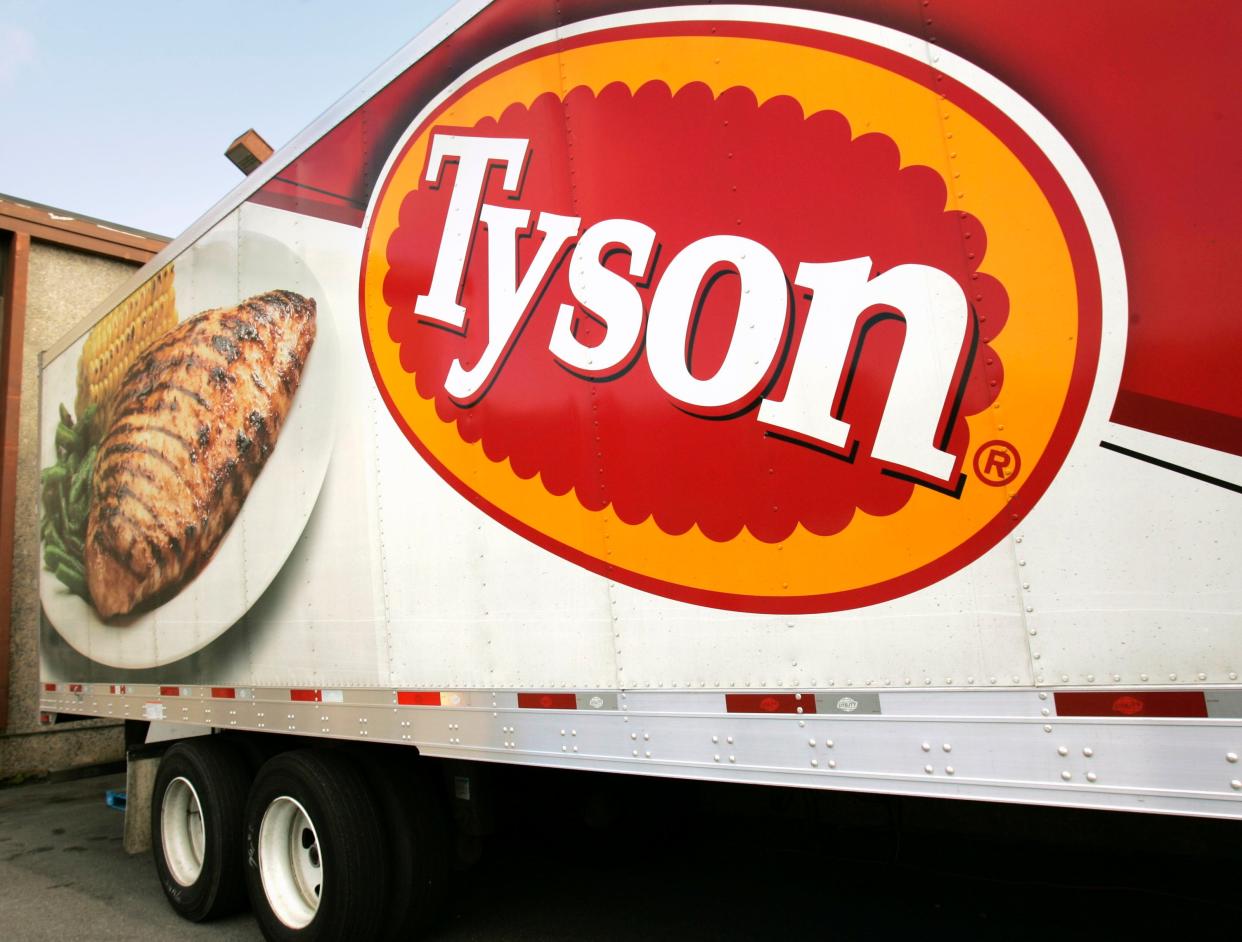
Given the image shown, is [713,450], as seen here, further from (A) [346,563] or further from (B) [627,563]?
(A) [346,563]

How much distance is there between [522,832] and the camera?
418 centimetres

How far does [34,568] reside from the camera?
1079 centimetres

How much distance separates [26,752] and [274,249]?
29.9ft

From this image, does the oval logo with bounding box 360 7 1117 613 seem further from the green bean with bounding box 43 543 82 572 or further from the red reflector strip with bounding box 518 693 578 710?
the green bean with bounding box 43 543 82 572

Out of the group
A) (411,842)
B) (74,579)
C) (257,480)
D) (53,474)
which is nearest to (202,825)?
(411,842)

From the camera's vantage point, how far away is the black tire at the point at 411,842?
12.8 ft

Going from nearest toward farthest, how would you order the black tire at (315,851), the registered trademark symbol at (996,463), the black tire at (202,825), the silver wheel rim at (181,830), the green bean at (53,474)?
the registered trademark symbol at (996,463) → the black tire at (315,851) → the black tire at (202,825) → the silver wheel rim at (181,830) → the green bean at (53,474)

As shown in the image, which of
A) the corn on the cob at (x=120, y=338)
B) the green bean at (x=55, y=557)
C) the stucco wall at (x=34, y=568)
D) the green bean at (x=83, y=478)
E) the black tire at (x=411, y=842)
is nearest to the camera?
the black tire at (x=411, y=842)

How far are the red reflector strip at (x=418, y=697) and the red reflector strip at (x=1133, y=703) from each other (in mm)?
2290

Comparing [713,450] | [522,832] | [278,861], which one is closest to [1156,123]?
[713,450]

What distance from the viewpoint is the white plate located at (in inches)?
159

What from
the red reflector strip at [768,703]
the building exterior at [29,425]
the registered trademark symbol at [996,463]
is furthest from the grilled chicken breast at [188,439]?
the building exterior at [29,425]

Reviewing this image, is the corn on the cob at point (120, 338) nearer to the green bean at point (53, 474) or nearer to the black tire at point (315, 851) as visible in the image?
the green bean at point (53, 474)

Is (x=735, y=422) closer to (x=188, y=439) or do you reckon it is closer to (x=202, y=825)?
(x=188, y=439)
